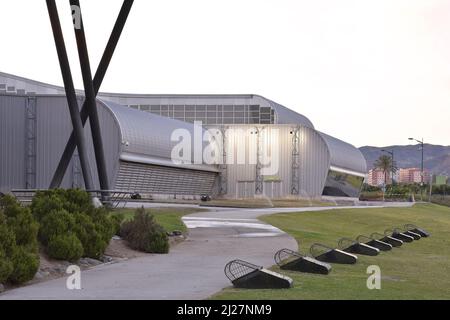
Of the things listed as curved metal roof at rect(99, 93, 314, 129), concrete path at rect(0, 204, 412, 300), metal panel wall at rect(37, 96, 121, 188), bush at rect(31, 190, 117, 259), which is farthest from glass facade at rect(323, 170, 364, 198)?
bush at rect(31, 190, 117, 259)

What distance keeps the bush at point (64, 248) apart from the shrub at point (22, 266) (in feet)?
7.20

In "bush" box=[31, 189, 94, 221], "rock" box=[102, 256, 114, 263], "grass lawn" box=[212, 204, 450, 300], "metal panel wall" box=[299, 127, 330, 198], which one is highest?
"metal panel wall" box=[299, 127, 330, 198]

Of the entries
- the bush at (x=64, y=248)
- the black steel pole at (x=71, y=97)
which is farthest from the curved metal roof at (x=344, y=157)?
the bush at (x=64, y=248)

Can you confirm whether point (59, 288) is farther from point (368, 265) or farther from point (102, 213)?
point (368, 265)

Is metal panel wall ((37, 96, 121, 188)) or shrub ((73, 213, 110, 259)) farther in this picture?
metal panel wall ((37, 96, 121, 188))

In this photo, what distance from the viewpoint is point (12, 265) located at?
13.2 meters

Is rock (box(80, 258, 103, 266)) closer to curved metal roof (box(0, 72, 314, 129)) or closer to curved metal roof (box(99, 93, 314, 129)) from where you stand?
curved metal roof (box(0, 72, 314, 129))

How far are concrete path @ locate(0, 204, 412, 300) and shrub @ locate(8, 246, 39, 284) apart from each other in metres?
0.31

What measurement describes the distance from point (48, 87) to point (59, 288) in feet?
273

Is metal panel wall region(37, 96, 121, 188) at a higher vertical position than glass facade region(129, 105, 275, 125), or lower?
lower

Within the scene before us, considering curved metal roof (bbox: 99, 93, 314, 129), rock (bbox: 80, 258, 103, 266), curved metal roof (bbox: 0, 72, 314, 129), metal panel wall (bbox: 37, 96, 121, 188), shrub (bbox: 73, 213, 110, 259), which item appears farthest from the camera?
curved metal roof (bbox: 99, 93, 314, 129)

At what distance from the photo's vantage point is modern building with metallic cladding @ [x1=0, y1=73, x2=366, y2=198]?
184 ft

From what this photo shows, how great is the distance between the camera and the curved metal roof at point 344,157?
272ft

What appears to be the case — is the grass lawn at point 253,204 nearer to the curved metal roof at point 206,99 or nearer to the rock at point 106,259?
the curved metal roof at point 206,99
